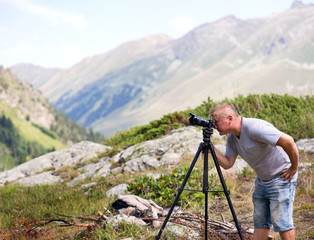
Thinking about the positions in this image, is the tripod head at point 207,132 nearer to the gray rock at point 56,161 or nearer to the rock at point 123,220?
the rock at point 123,220

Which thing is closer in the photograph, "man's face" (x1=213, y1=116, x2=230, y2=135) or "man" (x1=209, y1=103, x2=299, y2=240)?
"man" (x1=209, y1=103, x2=299, y2=240)

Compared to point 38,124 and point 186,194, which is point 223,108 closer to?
point 186,194

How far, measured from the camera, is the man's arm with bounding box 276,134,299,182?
12.2 feet

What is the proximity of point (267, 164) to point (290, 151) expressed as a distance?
389 millimetres

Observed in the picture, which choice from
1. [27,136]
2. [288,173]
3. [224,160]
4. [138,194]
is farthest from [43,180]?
[27,136]

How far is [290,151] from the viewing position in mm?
3775

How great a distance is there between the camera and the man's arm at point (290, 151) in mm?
3721

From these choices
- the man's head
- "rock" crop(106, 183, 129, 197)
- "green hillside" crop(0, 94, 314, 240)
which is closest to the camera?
the man's head

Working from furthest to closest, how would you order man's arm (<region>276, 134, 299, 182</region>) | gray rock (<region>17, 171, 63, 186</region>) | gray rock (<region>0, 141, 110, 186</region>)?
1. gray rock (<region>0, 141, 110, 186</region>)
2. gray rock (<region>17, 171, 63, 186</region>)
3. man's arm (<region>276, 134, 299, 182</region>)

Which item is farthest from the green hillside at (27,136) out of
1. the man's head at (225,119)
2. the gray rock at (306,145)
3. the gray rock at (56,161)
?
the man's head at (225,119)

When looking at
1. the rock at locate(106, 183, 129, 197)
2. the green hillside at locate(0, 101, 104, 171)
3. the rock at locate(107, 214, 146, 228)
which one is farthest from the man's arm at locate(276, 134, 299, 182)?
the green hillside at locate(0, 101, 104, 171)

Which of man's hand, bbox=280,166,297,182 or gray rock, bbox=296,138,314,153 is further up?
man's hand, bbox=280,166,297,182

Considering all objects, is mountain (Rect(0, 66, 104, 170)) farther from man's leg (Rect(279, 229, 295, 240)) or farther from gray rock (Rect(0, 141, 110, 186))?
man's leg (Rect(279, 229, 295, 240))

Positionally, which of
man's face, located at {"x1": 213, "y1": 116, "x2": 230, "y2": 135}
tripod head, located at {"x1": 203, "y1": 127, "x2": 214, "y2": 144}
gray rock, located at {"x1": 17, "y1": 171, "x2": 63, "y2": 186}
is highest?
man's face, located at {"x1": 213, "y1": 116, "x2": 230, "y2": 135}
